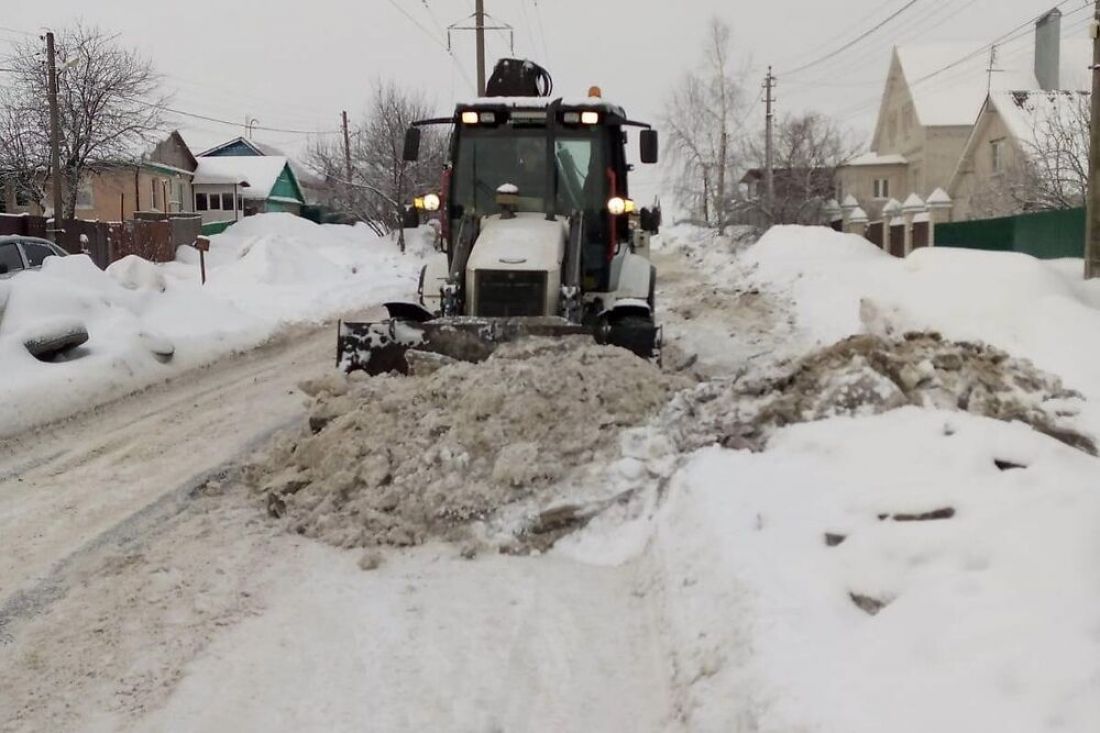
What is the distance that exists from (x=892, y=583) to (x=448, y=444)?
346 centimetres

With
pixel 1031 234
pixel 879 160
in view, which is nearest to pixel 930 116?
pixel 879 160

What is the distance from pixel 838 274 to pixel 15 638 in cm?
1785

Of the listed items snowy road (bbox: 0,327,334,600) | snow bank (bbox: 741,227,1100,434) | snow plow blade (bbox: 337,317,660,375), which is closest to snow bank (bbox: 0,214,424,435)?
snowy road (bbox: 0,327,334,600)

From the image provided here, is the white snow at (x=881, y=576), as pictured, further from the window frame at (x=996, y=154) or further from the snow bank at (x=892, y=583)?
the window frame at (x=996, y=154)

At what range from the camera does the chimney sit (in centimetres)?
5038

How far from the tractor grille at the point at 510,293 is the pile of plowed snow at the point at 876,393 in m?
2.48

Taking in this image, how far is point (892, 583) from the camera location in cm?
404

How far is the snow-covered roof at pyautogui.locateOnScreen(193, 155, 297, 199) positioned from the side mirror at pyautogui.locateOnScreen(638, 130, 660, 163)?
56.4 m

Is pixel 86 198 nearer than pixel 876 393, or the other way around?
pixel 876 393

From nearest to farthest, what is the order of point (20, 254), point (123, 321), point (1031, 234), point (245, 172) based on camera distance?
point (123, 321) → point (20, 254) → point (1031, 234) → point (245, 172)

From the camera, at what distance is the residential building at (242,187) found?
62.3 meters

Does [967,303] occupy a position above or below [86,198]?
below

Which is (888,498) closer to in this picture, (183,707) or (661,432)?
(661,432)

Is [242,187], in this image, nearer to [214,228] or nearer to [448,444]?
[214,228]
